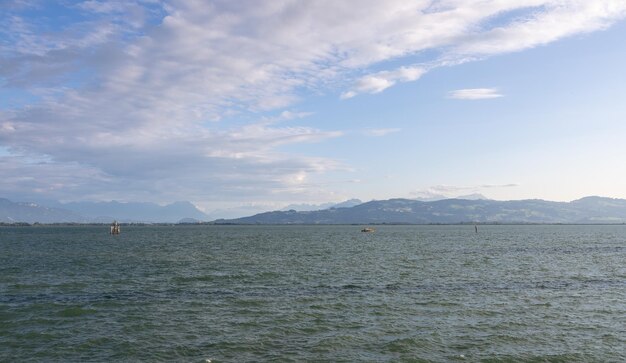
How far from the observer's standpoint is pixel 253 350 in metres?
26.3

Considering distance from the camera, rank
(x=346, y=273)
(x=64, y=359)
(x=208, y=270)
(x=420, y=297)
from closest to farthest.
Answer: (x=64, y=359) → (x=420, y=297) → (x=346, y=273) → (x=208, y=270)

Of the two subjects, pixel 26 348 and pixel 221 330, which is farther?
pixel 221 330

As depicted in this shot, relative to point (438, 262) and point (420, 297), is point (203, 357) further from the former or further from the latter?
point (438, 262)

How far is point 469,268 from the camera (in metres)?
67.0

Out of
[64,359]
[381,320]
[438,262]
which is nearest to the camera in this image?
[64,359]

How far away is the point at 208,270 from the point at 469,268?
1401 inches

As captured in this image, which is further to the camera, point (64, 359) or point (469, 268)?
point (469, 268)

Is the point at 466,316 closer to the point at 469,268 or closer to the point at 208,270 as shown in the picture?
the point at 469,268

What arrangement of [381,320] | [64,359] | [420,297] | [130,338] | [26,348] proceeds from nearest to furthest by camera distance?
[64,359] → [26,348] → [130,338] → [381,320] → [420,297]

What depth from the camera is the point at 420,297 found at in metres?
42.3

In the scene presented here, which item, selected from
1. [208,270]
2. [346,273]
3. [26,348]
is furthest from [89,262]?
[26,348]

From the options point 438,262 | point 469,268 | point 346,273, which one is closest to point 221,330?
point 346,273

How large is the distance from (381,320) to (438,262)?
4601 centimetres

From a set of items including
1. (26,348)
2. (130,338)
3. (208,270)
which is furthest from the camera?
(208,270)
